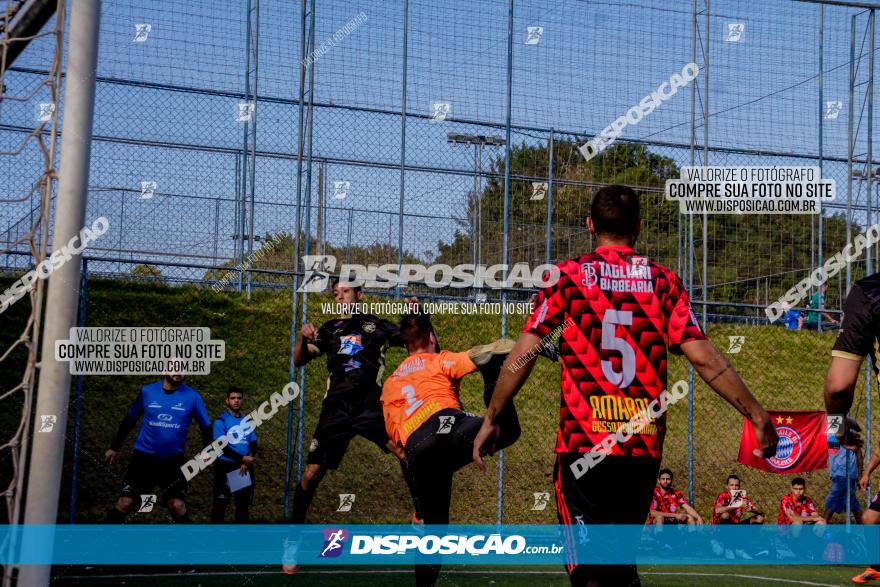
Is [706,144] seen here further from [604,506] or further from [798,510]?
[604,506]

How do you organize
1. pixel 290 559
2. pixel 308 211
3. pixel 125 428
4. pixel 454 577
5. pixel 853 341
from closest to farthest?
1. pixel 853 341
2. pixel 290 559
3. pixel 454 577
4. pixel 125 428
5. pixel 308 211

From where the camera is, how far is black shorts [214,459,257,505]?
10664 mm

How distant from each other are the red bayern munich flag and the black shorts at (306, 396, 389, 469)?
5.72 metres

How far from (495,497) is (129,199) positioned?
305 inches

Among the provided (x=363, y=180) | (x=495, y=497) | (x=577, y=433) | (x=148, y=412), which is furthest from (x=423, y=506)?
(x=363, y=180)

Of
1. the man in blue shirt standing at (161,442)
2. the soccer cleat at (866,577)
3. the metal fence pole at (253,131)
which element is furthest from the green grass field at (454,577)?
the metal fence pole at (253,131)

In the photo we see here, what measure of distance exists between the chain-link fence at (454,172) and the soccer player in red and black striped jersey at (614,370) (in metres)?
8.63

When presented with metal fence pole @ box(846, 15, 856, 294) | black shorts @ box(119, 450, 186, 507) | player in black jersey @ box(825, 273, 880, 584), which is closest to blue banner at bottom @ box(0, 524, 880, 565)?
black shorts @ box(119, 450, 186, 507)

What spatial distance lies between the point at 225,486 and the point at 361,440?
10.4ft

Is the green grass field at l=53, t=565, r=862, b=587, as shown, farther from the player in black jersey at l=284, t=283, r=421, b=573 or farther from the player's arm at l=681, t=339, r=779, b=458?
the player's arm at l=681, t=339, r=779, b=458

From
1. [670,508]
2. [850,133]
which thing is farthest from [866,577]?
[850,133]

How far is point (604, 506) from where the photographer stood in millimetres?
3980

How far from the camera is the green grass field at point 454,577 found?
799 centimetres

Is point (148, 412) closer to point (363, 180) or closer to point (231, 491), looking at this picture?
point (231, 491)
